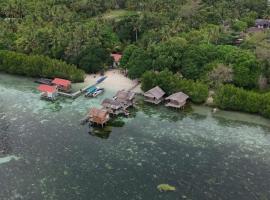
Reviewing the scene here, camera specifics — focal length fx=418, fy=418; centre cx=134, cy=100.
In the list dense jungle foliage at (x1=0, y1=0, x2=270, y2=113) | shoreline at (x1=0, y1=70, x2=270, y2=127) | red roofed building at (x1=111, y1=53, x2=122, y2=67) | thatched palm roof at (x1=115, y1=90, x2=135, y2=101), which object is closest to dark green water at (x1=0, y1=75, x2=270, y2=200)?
shoreline at (x1=0, y1=70, x2=270, y2=127)

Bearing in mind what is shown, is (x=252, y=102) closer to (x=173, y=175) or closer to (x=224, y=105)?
(x=224, y=105)

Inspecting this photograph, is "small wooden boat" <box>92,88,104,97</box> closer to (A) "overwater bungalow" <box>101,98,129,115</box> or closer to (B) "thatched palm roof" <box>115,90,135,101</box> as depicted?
(B) "thatched palm roof" <box>115,90,135,101</box>

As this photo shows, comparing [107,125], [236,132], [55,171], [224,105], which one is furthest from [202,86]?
[55,171]

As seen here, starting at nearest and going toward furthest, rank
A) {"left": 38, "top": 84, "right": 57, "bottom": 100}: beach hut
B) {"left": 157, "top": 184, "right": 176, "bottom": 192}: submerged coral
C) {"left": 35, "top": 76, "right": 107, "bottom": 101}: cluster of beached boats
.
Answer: {"left": 157, "top": 184, "right": 176, "bottom": 192}: submerged coral, {"left": 38, "top": 84, "right": 57, "bottom": 100}: beach hut, {"left": 35, "top": 76, "right": 107, "bottom": 101}: cluster of beached boats

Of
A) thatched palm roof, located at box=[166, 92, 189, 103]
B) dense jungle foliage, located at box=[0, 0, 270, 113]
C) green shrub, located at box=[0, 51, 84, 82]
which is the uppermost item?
dense jungle foliage, located at box=[0, 0, 270, 113]

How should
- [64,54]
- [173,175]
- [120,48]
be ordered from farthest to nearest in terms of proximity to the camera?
1. [120,48]
2. [64,54]
3. [173,175]
